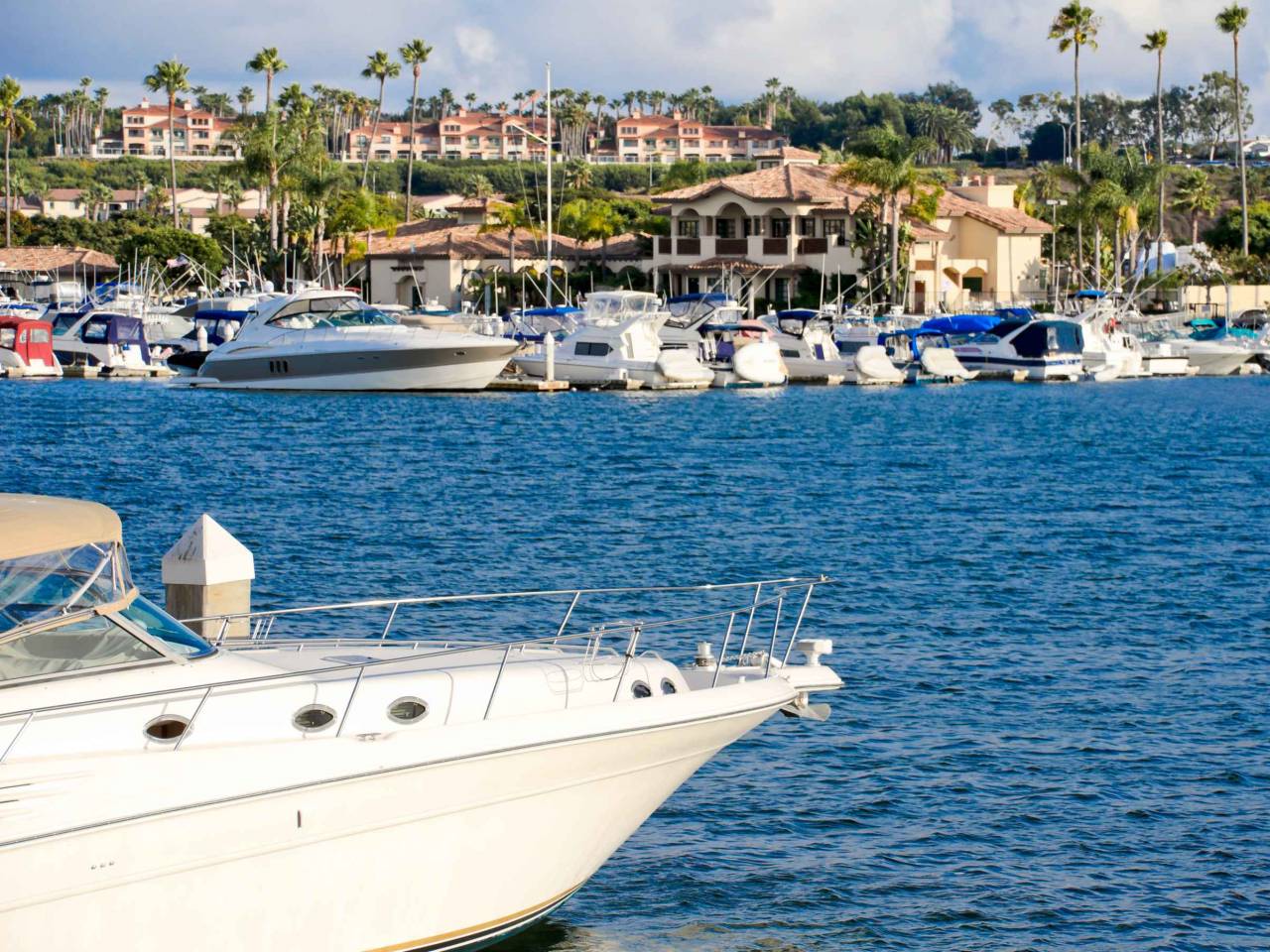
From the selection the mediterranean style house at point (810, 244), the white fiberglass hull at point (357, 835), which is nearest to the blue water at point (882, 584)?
the white fiberglass hull at point (357, 835)

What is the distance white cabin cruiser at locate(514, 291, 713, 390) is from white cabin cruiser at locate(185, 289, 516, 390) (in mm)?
4694

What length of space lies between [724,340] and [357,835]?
207 ft

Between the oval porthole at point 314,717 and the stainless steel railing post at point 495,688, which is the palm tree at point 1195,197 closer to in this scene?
the stainless steel railing post at point 495,688

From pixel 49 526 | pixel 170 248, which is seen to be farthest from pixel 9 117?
pixel 49 526

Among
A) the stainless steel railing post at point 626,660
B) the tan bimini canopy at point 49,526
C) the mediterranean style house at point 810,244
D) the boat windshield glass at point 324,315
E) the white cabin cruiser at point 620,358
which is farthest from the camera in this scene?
the mediterranean style house at point 810,244

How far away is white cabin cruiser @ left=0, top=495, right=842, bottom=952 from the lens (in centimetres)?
807

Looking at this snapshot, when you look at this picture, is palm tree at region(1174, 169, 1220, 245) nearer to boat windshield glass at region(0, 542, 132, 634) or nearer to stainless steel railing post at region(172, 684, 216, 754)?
boat windshield glass at region(0, 542, 132, 634)

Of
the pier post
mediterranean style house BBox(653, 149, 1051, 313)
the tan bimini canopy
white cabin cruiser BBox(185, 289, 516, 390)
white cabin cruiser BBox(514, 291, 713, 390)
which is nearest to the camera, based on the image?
the tan bimini canopy

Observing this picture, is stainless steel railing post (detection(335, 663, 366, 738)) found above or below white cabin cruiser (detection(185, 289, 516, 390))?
below

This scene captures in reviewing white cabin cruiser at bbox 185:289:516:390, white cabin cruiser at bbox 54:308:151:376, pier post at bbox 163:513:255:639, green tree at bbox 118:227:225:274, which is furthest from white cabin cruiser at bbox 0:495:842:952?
green tree at bbox 118:227:225:274

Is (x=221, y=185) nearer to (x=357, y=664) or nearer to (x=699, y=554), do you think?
(x=699, y=554)

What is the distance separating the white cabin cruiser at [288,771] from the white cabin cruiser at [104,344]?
60.7 m

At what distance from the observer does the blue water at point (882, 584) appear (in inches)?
475

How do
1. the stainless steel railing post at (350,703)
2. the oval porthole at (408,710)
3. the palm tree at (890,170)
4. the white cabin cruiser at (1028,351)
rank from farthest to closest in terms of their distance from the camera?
the palm tree at (890,170)
the white cabin cruiser at (1028,351)
the oval porthole at (408,710)
the stainless steel railing post at (350,703)
